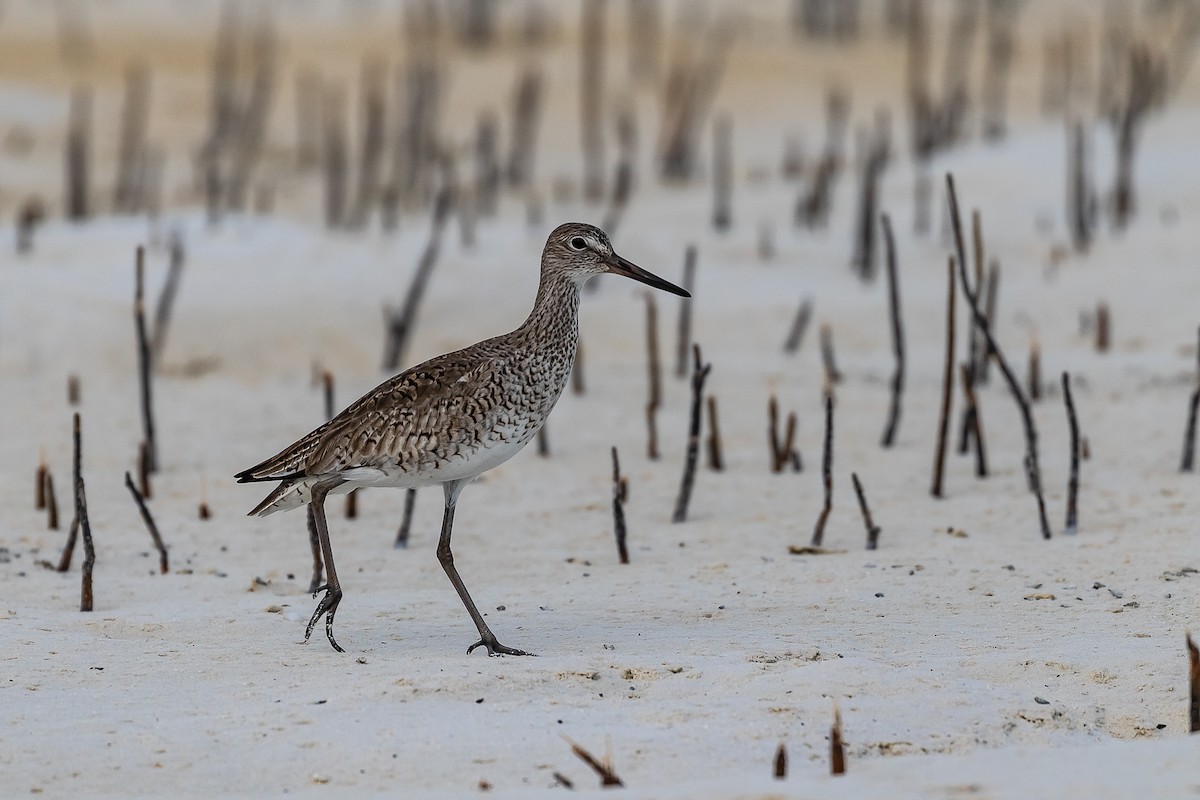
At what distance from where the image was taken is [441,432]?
564cm

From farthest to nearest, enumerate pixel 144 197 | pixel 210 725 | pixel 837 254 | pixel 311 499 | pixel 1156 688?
pixel 144 197
pixel 837 254
pixel 311 499
pixel 1156 688
pixel 210 725

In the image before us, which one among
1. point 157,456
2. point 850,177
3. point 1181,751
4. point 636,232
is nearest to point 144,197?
point 636,232

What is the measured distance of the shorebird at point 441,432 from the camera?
566 centimetres

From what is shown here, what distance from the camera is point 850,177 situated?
15.2 m

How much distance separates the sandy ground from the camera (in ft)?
15.0

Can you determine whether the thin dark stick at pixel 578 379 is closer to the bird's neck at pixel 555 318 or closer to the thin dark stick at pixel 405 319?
→ the thin dark stick at pixel 405 319

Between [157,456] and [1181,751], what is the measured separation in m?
5.48

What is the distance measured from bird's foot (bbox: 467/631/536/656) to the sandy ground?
117mm

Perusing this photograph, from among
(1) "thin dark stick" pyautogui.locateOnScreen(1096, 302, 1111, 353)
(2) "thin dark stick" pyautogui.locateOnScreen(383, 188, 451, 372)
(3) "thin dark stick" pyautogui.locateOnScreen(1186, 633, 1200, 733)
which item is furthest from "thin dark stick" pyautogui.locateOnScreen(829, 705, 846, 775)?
(1) "thin dark stick" pyautogui.locateOnScreen(1096, 302, 1111, 353)

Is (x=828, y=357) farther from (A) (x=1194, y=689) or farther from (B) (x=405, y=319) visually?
(A) (x=1194, y=689)

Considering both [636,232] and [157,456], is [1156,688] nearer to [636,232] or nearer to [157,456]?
[157,456]

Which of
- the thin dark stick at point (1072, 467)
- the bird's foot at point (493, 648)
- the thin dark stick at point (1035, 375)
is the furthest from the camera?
the thin dark stick at point (1035, 375)

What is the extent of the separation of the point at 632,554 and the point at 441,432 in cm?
156

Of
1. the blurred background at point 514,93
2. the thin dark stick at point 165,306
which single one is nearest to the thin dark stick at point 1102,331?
the blurred background at point 514,93
